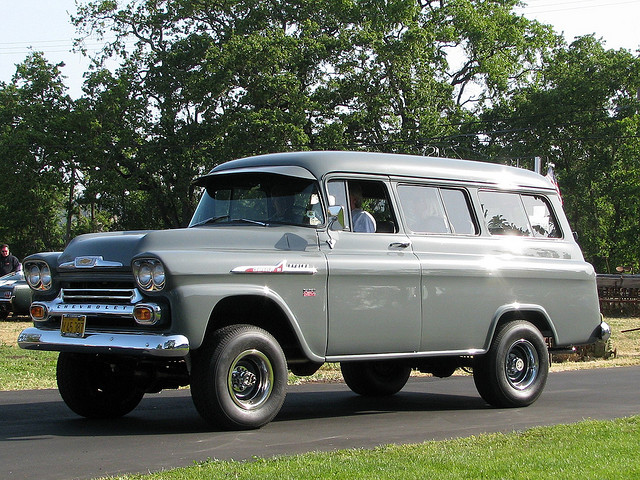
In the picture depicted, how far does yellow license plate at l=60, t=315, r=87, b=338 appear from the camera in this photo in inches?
314

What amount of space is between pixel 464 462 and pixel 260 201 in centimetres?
348

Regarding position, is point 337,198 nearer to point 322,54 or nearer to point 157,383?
point 157,383

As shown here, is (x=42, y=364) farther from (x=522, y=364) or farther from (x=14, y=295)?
(x=14, y=295)

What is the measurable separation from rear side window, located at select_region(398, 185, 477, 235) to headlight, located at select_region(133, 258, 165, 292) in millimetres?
2914

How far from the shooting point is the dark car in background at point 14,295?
24.7m

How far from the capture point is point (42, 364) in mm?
14094

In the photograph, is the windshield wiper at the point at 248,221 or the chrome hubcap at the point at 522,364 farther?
the chrome hubcap at the point at 522,364

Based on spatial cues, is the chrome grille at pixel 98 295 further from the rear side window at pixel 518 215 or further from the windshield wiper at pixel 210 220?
the rear side window at pixel 518 215

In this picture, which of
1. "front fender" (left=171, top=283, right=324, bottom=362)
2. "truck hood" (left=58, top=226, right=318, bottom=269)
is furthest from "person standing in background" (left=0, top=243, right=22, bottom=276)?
"front fender" (left=171, top=283, right=324, bottom=362)

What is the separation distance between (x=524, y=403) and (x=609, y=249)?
141ft

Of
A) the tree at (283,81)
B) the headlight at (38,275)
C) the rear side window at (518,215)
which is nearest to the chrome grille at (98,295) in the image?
the headlight at (38,275)

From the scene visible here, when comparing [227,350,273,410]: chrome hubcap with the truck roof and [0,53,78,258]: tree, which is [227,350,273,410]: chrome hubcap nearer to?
the truck roof

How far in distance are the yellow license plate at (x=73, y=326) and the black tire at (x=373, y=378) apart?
3.79 meters

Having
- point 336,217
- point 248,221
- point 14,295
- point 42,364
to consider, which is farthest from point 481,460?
point 14,295
